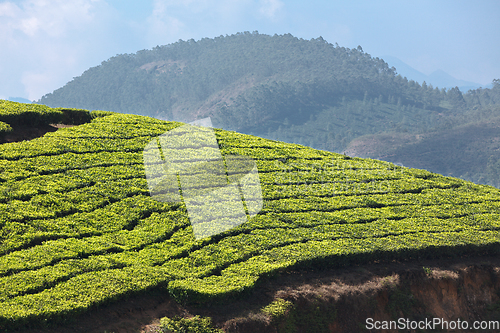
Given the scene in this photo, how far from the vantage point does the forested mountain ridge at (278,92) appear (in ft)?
392

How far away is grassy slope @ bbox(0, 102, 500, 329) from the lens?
686 cm

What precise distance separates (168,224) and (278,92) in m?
119

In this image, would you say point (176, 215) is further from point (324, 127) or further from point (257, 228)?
point (324, 127)

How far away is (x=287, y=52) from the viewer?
148750 mm

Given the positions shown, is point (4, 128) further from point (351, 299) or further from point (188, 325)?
point (351, 299)

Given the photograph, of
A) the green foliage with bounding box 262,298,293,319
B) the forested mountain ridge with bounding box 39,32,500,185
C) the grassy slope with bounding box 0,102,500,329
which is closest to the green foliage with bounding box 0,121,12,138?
the grassy slope with bounding box 0,102,500,329

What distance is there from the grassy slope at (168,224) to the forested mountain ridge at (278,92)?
98.3 meters

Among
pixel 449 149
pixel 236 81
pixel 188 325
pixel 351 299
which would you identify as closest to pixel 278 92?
pixel 236 81

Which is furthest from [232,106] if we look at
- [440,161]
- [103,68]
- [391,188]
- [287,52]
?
[391,188]

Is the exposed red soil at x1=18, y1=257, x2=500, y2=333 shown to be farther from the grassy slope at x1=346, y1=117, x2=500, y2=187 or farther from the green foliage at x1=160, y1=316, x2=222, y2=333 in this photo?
the grassy slope at x1=346, y1=117, x2=500, y2=187

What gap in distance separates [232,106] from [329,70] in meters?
42.5

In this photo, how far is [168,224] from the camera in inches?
349

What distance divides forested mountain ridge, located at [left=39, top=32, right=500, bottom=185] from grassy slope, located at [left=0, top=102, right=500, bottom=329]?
322 ft

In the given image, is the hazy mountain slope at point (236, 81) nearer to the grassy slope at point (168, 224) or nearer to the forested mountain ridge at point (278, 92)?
the forested mountain ridge at point (278, 92)
